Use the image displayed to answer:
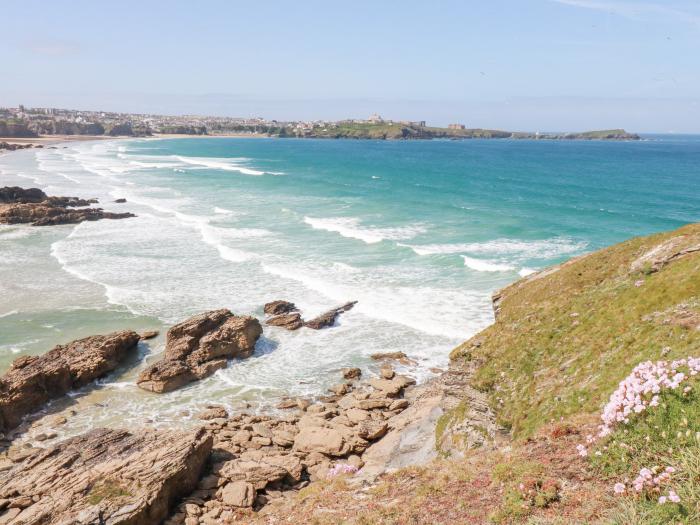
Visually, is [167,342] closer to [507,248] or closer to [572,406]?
[572,406]

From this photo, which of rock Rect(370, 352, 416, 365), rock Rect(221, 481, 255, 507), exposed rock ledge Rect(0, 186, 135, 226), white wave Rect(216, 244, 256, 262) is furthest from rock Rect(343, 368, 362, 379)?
exposed rock ledge Rect(0, 186, 135, 226)

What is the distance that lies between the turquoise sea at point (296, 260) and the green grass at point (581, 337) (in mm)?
8559

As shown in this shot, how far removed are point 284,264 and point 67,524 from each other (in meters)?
28.4

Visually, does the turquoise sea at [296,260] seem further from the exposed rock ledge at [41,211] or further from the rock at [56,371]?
the exposed rock ledge at [41,211]

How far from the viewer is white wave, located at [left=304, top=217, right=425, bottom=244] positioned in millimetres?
50000

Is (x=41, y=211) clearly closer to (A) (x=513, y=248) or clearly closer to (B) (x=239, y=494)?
(A) (x=513, y=248)

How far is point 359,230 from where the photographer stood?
53156 mm

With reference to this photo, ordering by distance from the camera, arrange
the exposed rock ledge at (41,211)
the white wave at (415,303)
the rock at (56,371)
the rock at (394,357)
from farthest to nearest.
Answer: the exposed rock ledge at (41,211), the white wave at (415,303), the rock at (394,357), the rock at (56,371)

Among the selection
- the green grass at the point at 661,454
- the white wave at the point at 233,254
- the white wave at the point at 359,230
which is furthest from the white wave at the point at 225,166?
the green grass at the point at 661,454

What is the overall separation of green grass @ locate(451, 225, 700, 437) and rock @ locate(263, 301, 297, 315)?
51.2 ft

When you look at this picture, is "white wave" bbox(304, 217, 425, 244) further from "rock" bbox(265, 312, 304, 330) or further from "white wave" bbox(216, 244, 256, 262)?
"rock" bbox(265, 312, 304, 330)

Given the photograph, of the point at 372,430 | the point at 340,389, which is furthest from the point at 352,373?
the point at 372,430

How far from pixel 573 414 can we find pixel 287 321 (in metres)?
20.3

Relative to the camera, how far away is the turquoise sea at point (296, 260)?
26359 millimetres
